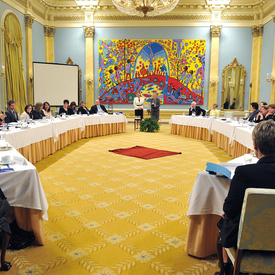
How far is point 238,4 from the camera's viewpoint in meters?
13.4

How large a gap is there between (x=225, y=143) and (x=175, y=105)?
6.59 metres

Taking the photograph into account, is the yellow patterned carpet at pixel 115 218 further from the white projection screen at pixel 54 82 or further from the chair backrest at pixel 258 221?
the white projection screen at pixel 54 82

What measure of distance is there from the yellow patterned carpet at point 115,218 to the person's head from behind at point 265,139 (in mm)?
1197

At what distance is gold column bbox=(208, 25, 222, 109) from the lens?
536 inches

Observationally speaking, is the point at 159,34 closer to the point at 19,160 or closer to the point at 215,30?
the point at 215,30

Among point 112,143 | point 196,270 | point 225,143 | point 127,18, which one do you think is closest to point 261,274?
point 196,270

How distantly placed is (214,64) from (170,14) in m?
2.98

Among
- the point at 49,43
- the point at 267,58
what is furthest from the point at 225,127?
the point at 49,43

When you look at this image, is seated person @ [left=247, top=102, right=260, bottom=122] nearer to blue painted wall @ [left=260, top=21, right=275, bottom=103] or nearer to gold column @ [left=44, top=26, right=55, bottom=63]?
blue painted wall @ [left=260, top=21, right=275, bottom=103]

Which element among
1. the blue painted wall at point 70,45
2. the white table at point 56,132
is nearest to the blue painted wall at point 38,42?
the blue painted wall at point 70,45

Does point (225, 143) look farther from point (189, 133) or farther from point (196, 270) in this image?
point (196, 270)

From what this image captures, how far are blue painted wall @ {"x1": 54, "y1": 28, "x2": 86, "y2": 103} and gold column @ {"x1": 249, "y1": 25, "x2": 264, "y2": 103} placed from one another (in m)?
7.61

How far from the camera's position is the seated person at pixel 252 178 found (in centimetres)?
173

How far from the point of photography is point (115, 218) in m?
3.48
